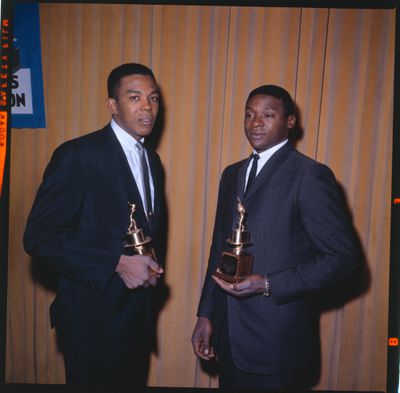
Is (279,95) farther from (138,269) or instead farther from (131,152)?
(138,269)

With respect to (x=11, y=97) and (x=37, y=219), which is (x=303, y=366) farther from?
(x=11, y=97)

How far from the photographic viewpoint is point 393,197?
1690 mm

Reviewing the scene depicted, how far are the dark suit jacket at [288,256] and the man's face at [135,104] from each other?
0.54m

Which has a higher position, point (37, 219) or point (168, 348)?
point (37, 219)

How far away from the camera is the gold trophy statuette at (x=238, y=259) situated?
55.9 inches

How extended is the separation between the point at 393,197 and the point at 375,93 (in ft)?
2.10

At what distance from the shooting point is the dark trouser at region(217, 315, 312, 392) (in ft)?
5.20

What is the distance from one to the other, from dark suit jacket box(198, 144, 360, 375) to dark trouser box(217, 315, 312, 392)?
0.07m

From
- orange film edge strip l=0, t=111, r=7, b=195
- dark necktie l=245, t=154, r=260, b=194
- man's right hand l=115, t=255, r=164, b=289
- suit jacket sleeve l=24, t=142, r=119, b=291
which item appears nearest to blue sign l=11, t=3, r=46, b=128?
orange film edge strip l=0, t=111, r=7, b=195

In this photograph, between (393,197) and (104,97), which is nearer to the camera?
(393,197)

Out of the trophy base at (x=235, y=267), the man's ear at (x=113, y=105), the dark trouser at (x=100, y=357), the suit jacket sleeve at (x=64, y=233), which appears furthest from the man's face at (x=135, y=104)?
the dark trouser at (x=100, y=357)

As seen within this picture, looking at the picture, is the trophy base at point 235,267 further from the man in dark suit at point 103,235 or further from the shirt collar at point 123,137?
the shirt collar at point 123,137

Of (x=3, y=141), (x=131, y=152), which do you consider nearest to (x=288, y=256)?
(x=131, y=152)

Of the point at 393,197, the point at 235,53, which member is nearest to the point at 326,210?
the point at 393,197
